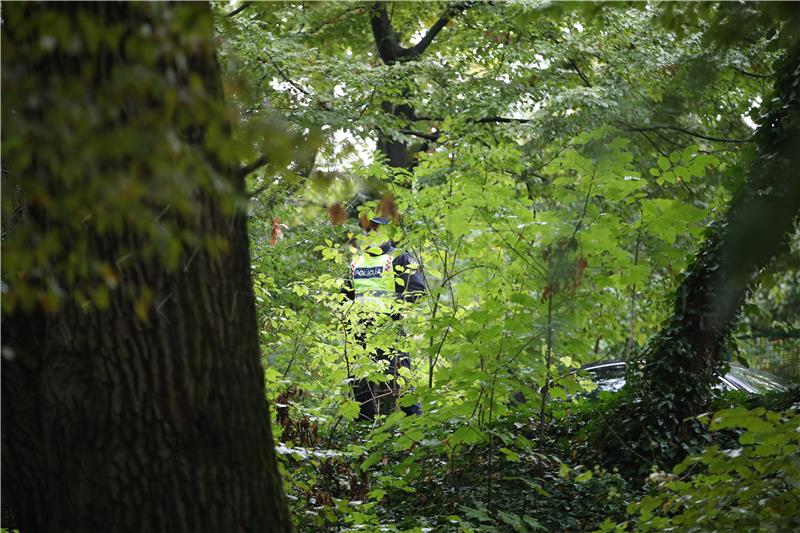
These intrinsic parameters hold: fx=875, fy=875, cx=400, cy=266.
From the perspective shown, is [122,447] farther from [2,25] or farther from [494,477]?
[494,477]

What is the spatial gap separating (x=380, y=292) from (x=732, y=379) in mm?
3089

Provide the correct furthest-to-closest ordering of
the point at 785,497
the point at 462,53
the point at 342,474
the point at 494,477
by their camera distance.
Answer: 1. the point at 462,53
2. the point at 342,474
3. the point at 494,477
4. the point at 785,497

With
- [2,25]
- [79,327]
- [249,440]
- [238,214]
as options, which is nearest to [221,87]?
[238,214]

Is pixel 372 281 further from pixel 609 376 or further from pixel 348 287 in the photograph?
pixel 609 376

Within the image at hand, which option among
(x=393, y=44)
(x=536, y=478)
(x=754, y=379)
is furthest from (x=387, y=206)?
(x=393, y=44)

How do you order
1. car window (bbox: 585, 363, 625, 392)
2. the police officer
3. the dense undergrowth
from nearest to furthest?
the dense undergrowth → the police officer → car window (bbox: 585, 363, 625, 392)

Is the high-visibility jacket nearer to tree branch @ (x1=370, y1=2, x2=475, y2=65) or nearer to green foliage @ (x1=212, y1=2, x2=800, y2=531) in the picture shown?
green foliage @ (x1=212, y1=2, x2=800, y2=531)

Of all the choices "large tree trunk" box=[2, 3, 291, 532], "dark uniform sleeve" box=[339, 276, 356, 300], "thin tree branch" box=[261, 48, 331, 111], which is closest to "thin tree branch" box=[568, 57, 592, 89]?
"thin tree branch" box=[261, 48, 331, 111]

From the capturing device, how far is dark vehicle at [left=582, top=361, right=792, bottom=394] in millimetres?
7297

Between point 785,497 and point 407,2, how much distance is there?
40.1ft

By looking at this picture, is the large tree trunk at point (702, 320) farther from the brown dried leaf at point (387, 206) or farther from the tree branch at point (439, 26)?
the tree branch at point (439, 26)

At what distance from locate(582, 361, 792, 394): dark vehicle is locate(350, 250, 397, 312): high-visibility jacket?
1.82m

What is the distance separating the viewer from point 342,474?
6.05 meters

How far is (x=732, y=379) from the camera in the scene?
7453 mm
